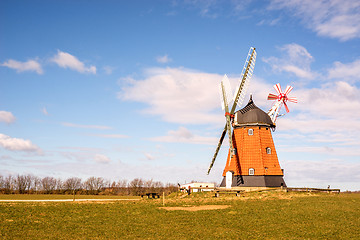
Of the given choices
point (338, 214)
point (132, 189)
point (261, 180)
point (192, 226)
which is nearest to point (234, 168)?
point (261, 180)

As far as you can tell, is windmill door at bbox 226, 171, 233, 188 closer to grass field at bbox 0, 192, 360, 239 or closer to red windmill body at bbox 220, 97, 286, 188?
red windmill body at bbox 220, 97, 286, 188

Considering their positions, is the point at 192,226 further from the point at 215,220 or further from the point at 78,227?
the point at 78,227

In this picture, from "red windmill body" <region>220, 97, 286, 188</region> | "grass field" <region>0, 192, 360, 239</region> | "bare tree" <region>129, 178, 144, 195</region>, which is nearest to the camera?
"grass field" <region>0, 192, 360, 239</region>

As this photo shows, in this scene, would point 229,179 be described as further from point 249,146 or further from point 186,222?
point 186,222

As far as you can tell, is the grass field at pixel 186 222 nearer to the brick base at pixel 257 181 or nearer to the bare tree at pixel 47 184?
the brick base at pixel 257 181

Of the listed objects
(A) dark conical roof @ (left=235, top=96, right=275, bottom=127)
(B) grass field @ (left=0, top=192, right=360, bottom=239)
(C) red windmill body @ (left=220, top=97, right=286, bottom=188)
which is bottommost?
(B) grass field @ (left=0, top=192, right=360, bottom=239)

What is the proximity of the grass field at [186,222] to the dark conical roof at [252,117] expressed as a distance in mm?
19995

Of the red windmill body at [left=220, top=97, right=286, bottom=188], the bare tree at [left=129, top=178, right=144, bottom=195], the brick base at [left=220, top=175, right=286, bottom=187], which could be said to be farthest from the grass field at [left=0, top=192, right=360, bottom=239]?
the bare tree at [left=129, top=178, right=144, bottom=195]

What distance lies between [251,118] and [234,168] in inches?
319

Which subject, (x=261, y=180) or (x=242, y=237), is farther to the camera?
(x=261, y=180)

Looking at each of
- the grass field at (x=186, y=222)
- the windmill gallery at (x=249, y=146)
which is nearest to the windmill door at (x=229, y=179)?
the windmill gallery at (x=249, y=146)

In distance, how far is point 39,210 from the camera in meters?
29.7

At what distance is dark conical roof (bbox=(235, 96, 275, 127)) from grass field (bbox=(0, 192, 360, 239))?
19995 mm

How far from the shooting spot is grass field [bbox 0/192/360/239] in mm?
20406
